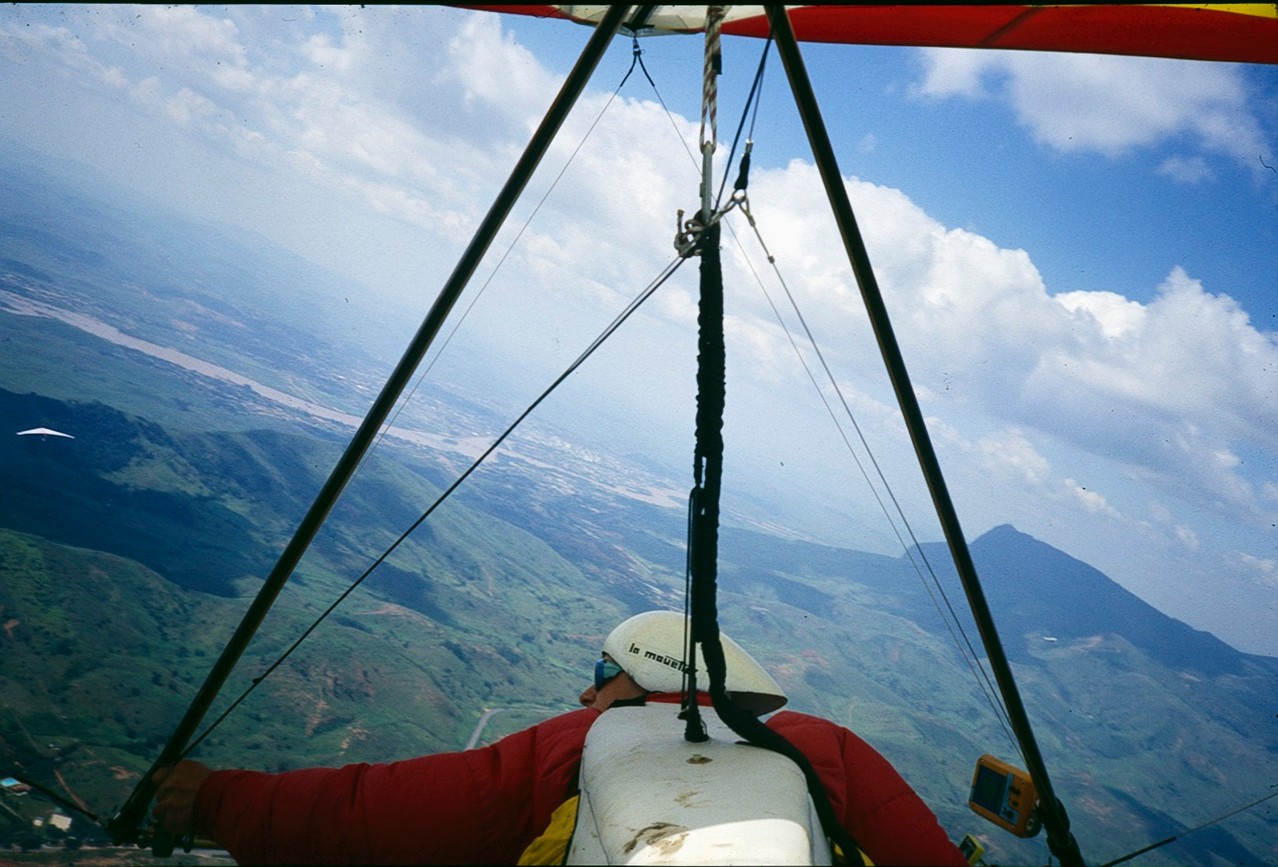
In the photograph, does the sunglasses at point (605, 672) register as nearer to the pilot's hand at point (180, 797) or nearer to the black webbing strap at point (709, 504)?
the black webbing strap at point (709, 504)

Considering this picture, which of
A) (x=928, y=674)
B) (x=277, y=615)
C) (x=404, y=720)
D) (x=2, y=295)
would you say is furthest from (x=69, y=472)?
(x=928, y=674)

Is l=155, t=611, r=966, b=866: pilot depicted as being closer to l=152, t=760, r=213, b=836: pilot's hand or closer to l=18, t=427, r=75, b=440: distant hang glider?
l=152, t=760, r=213, b=836: pilot's hand

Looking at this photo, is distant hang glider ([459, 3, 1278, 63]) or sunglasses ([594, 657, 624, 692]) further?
distant hang glider ([459, 3, 1278, 63])

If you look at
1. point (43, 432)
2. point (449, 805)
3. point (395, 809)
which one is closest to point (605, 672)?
point (449, 805)

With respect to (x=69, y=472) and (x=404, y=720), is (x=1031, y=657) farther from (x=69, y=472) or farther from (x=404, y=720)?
(x=69, y=472)

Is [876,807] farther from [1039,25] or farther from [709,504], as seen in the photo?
[1039,25]

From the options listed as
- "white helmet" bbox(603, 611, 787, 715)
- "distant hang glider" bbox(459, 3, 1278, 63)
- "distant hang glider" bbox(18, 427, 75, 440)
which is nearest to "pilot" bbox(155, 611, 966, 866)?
"white helmet" bbox(603, 611, 787, 715)
